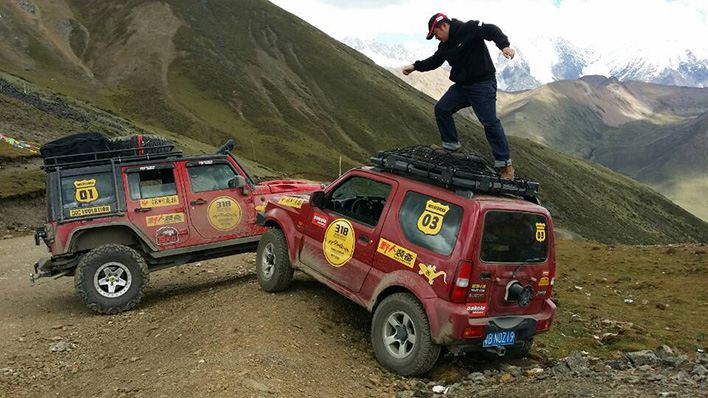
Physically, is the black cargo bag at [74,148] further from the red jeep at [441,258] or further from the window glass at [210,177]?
the red jeep at [441,258]

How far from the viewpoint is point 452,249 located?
7031mm

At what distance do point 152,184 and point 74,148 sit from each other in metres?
1.63

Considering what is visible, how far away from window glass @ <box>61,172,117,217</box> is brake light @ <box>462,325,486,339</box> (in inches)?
291

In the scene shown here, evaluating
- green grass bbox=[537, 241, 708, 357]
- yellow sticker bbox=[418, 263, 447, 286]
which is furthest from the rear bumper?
green grass bbox=[537, 241, 708, 357]

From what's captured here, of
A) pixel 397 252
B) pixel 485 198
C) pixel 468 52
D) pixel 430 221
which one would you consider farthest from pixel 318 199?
pixel 468 52

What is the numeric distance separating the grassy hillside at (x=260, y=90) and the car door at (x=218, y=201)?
64657 millimetres

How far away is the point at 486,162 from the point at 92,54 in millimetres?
108136

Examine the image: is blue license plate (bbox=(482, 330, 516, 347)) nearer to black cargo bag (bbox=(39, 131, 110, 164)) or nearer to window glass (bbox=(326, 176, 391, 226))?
window glass (bbox=(326, 176, 391, 226))

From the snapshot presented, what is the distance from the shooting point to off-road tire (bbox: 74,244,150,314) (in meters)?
10.5

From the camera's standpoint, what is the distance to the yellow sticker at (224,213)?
38.8 feet

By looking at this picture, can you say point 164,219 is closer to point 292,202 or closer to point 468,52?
point 292,202

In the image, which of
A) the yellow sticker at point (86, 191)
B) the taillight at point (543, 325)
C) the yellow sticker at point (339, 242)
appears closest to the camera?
the taillight at point (543, 325)

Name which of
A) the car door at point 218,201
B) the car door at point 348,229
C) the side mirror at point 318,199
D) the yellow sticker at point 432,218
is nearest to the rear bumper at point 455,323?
the yellow sticker at point 432,218

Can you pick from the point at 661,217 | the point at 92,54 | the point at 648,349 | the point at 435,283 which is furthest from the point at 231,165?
the point at 661,217
